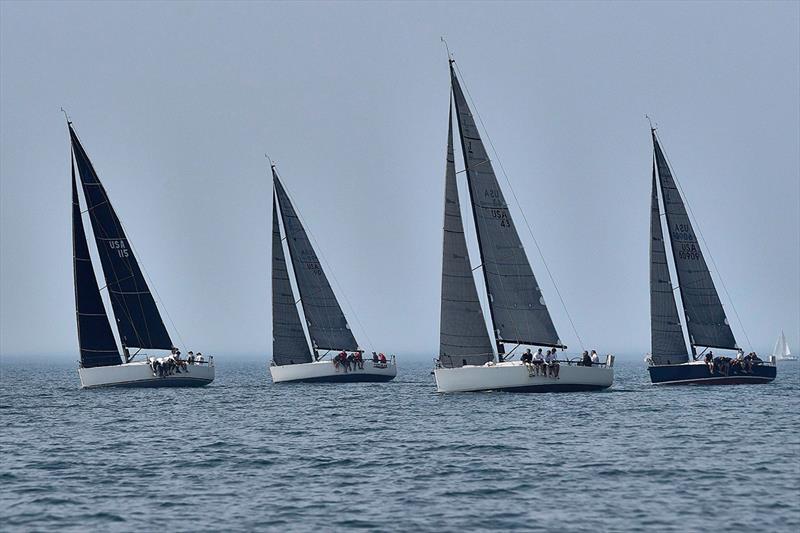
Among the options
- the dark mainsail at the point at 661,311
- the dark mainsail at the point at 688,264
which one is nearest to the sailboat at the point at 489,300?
the dark mainsail at the point at 661,311

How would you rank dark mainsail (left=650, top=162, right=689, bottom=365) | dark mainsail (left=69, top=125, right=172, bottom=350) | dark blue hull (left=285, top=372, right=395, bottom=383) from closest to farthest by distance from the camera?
1. dark mainsail (left=650, top=162, right=689, bottom=365)
2. dark mainsail (left=69, top=125, right=172, bottom=350)
3. dark blue hull (left=285, top=372, right=395, bottom=383)

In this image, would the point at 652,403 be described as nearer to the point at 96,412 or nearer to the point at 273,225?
the point at 96,412

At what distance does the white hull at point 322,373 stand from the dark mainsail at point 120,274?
26.4 ft

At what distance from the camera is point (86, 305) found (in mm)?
63344

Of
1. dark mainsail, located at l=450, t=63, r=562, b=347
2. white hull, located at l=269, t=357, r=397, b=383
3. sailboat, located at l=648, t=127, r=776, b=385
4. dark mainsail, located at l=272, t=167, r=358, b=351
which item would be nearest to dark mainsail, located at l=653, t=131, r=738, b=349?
sailboat, located at l=648, t=127, r=776, b=385

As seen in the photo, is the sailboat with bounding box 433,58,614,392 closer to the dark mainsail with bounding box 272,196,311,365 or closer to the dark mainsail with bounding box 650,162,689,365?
the dark mainsail with bounding box 650,162,689,365

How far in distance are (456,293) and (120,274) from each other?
74.7 feet

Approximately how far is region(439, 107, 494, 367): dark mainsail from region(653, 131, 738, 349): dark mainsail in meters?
15.7

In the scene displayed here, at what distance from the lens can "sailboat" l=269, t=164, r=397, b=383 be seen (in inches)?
2798

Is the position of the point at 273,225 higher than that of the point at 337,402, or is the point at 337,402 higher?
the point at 273,225

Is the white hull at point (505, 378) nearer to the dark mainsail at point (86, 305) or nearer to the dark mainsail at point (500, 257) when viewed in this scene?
the dark mainsail at point (500, 257)

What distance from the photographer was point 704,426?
4000 centimetres

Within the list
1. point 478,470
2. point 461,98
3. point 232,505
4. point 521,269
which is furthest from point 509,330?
point 232,505

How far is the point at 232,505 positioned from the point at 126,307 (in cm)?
4143
